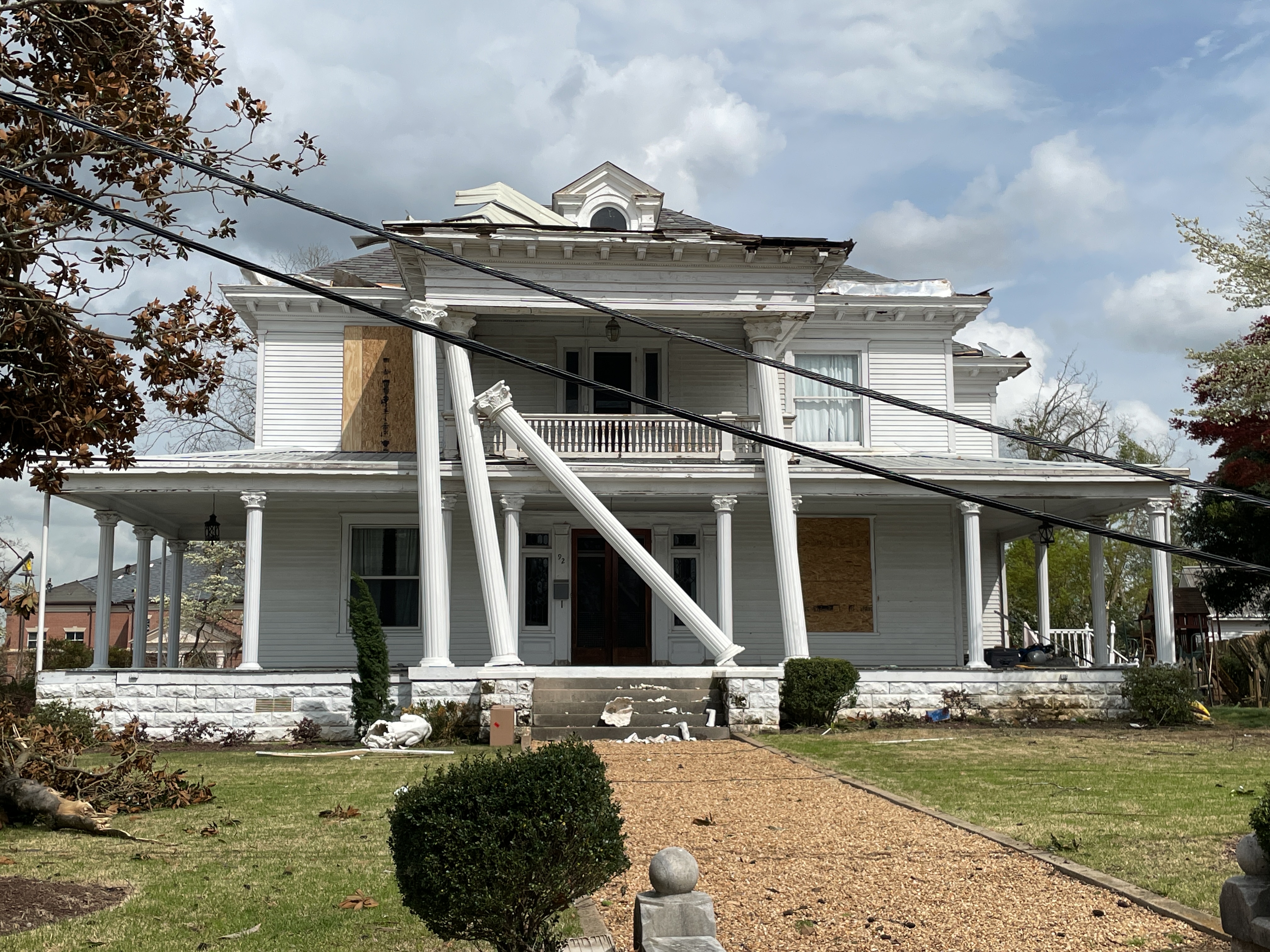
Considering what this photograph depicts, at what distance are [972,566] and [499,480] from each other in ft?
26.9

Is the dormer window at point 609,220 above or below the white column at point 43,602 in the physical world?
above

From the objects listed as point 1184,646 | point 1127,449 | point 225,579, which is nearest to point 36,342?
point 1184,646

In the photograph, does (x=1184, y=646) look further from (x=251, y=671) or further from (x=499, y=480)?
(x=251, y=671)

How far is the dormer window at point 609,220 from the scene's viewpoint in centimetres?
2058

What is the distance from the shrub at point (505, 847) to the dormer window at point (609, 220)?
16.6 m

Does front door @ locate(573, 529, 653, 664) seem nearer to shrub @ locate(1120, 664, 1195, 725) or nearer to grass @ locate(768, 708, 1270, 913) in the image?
grass @ locate(768, 708, 1270, 913)

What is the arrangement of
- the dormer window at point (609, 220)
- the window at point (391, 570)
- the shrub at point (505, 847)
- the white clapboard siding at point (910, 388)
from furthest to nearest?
the white clapboard siding at point (910, 388)
the window at point (391, 570)
the dormer window at point (609, 220)
the shrub at point (505, 847)

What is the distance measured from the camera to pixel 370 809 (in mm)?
10008

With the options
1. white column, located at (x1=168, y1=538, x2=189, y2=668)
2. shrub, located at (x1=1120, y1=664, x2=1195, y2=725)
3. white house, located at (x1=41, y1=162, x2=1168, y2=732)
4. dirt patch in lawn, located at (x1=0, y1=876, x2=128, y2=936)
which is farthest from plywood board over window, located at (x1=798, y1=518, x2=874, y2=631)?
dirt patch in lawn, located at (x1=0, y1=876, x2=128, y2=936)

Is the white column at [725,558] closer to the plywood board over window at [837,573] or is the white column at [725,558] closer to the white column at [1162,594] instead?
the plywood board over window at [837,573]

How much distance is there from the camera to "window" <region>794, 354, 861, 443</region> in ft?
71.6

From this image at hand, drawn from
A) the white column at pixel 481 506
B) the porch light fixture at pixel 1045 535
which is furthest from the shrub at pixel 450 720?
the porch light fixture at pixel 1045 535

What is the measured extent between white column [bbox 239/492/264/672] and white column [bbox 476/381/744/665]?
13.5 feet

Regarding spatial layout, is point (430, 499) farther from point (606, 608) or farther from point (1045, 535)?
point (1045, 535)
